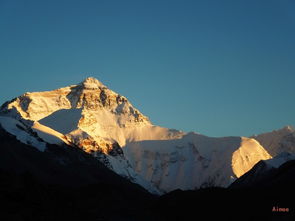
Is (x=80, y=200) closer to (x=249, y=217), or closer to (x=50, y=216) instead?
(x=50, y=216)

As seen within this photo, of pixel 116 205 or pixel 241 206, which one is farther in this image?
pixel 116 205

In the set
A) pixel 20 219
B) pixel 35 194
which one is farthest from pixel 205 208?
pixel 20 219

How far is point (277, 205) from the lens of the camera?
568 ft

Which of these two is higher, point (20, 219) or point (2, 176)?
point (2, 176)

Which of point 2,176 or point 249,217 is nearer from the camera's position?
point 249,217

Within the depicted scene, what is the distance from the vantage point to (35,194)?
175750 millimetres

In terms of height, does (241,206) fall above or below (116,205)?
below

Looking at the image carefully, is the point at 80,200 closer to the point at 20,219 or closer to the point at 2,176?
the point at 2,176

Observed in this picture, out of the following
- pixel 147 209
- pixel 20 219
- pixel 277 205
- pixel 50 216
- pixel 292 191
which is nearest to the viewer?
pixel 20 219

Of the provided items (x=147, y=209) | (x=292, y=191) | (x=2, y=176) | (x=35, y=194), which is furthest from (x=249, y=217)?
(x=2, y=176)

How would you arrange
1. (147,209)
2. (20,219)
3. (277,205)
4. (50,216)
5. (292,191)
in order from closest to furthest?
1. (20,219)
2. (50,216)
3. (277,205)
4. (292,191)
5. (147,209)

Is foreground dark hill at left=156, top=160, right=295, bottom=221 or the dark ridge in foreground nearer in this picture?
the dark ridge in foreground

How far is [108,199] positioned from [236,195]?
32511mm

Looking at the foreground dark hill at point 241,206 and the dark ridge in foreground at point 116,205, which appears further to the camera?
the foreground dark hill at point 241,206
